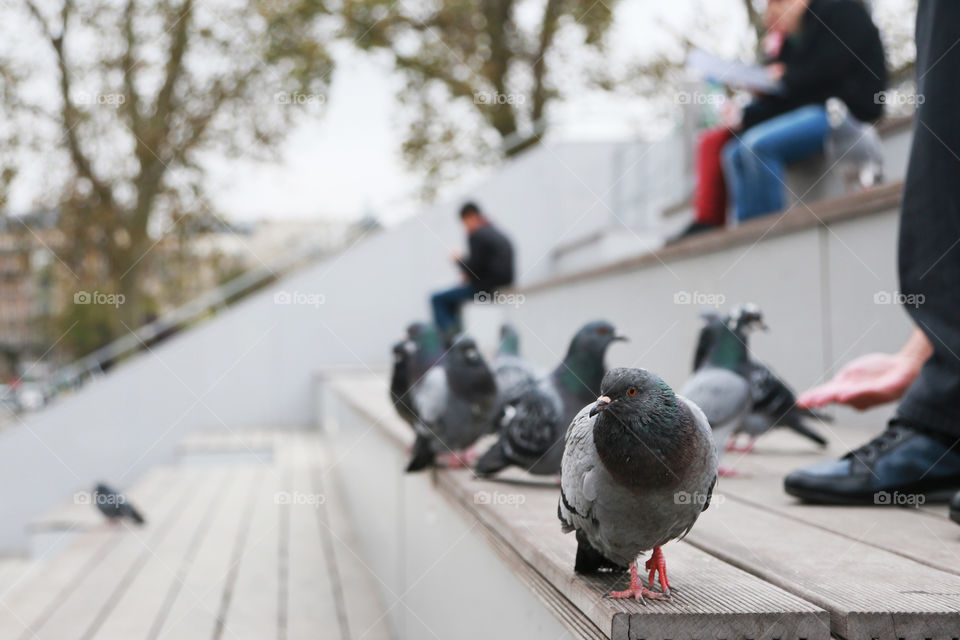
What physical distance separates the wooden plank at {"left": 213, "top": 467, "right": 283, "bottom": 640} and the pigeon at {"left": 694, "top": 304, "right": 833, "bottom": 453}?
1.44 m

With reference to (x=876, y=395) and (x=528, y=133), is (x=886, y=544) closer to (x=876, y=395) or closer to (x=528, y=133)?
(x=876, y=395)

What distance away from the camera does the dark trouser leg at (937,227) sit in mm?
1497

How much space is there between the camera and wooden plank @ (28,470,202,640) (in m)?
2.88

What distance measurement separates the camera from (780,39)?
3.67 m

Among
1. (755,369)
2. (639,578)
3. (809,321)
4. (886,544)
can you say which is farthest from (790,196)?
(639,578)

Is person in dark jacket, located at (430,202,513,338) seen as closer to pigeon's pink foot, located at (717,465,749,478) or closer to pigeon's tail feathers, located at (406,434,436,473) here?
pigeon's tail feathers, located at (406,434,436,473)

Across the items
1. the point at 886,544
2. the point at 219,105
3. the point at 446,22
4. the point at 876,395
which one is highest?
the point at 446,22

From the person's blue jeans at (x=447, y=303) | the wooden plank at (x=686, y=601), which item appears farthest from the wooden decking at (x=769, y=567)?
the person's blue jeans at (x=447, y=303)

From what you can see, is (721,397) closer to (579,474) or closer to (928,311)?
(928,311)

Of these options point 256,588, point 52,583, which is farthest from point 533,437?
Result: point 52,583

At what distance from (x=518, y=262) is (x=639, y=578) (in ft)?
29.7

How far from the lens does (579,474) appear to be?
1.02 metres

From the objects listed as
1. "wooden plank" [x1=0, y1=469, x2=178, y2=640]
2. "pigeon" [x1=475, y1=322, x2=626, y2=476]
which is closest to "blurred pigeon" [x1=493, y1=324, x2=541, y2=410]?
"pigeon" [x1=475, y1=322, x2=626, y2=476]

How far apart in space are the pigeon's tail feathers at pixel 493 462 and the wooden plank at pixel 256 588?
1168mm
